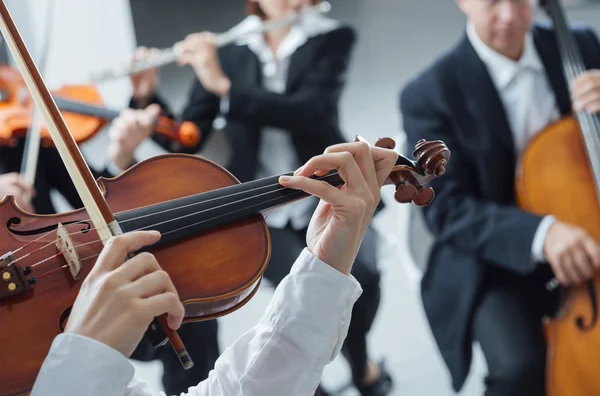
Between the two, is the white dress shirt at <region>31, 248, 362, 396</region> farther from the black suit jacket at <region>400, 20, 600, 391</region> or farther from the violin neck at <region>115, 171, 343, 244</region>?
the black suit jacket at <region>400, 20, 600, 391</region>

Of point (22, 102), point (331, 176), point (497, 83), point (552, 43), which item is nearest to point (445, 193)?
point (497, 83)

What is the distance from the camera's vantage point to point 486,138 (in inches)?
47.3

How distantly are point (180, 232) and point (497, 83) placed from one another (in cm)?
84

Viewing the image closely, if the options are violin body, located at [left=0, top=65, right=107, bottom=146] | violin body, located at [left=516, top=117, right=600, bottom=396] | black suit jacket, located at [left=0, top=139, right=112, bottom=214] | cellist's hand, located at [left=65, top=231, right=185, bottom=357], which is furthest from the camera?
violin body, located at [left=0, top=65, right=107, bottom=146]

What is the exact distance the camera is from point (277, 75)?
4.80 ft

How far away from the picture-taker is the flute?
139cm

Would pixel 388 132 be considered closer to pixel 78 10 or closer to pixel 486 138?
pixel 486 138

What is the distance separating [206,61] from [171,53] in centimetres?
8

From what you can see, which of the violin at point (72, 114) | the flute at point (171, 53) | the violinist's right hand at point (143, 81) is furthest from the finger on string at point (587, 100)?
the violinist's right hand at point (143, 81)

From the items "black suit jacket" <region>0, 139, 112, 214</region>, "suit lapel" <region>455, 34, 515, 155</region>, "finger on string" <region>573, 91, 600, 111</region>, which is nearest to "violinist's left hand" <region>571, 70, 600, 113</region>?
"finger on string" <region>573, 91, 600, 111</region>

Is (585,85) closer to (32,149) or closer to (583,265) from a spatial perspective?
(583,265)

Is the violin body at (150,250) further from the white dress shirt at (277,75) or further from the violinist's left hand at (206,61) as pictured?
the violinist's left hand at (206,61)

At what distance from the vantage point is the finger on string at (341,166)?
1.91 ft

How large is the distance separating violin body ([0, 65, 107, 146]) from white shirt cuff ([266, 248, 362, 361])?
0.72 m
